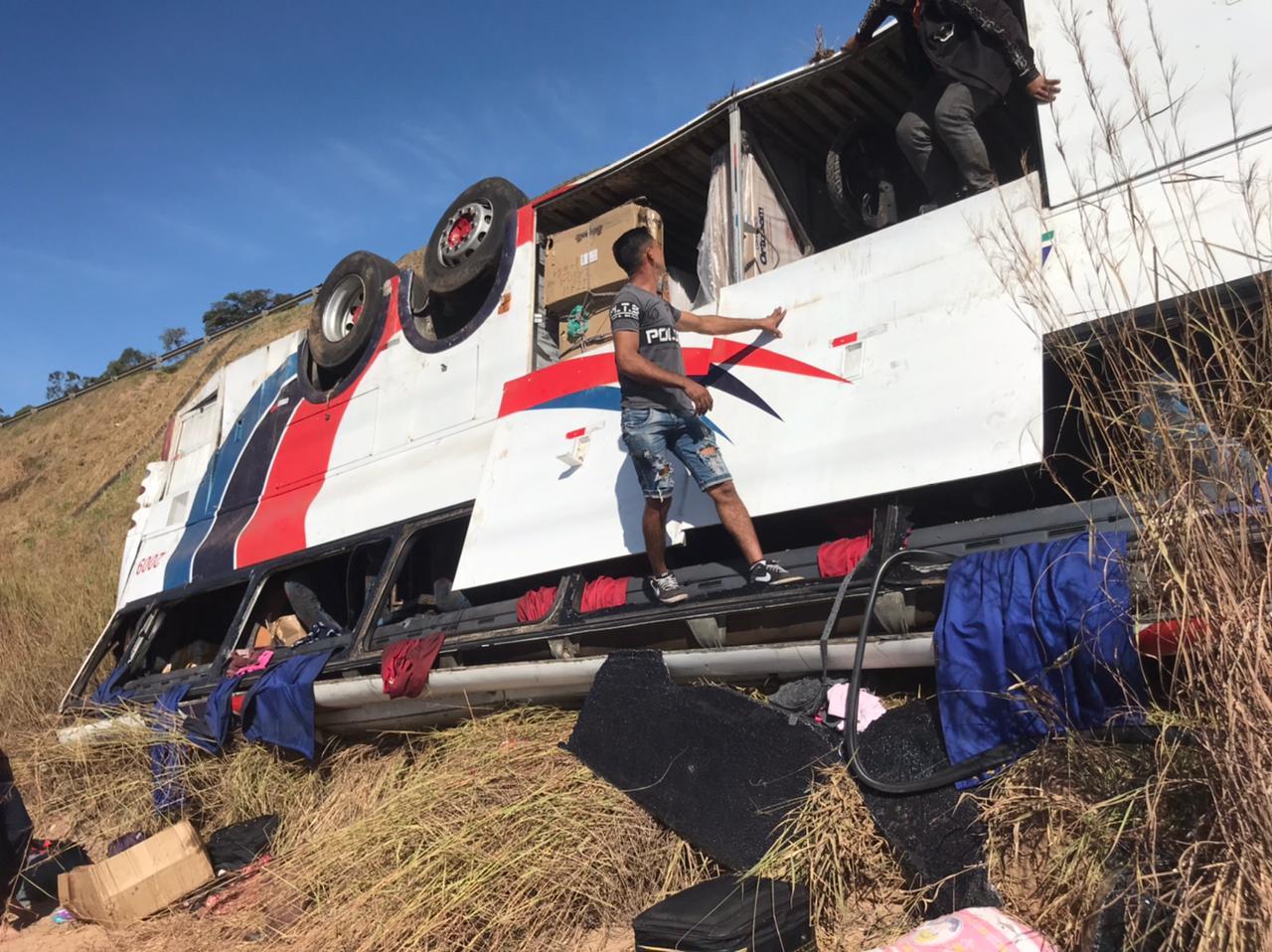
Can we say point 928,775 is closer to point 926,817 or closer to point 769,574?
point 926,817

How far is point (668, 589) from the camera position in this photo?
431cm

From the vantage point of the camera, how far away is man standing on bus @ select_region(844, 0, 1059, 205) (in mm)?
4266

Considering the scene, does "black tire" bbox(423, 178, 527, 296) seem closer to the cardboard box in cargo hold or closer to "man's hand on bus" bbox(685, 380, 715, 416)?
the cardboard box in cargo hold

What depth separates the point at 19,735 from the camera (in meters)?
8.37

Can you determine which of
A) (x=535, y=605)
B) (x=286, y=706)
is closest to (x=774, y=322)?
(x=535, y=605)

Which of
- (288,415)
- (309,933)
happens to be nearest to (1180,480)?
(309,933)

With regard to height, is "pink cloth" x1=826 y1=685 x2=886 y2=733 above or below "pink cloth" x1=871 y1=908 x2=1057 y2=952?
above

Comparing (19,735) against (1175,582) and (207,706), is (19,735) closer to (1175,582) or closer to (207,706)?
(207,706)

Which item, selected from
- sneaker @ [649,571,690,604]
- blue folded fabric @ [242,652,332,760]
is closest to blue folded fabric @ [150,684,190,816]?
blue folded fabric @ [242,652,332,760]

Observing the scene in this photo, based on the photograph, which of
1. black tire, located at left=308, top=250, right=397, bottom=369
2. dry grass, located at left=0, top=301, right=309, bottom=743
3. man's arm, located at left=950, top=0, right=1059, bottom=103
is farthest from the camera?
dry grass, located at left=0, top=301, right=309, bottom=743

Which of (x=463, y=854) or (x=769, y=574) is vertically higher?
(x=769, y=574)

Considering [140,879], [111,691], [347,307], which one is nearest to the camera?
[140,879]

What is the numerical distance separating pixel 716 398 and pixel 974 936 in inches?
107

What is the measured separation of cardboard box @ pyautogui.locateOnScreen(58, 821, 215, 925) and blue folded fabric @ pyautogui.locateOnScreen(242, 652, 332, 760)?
0.62 meters
